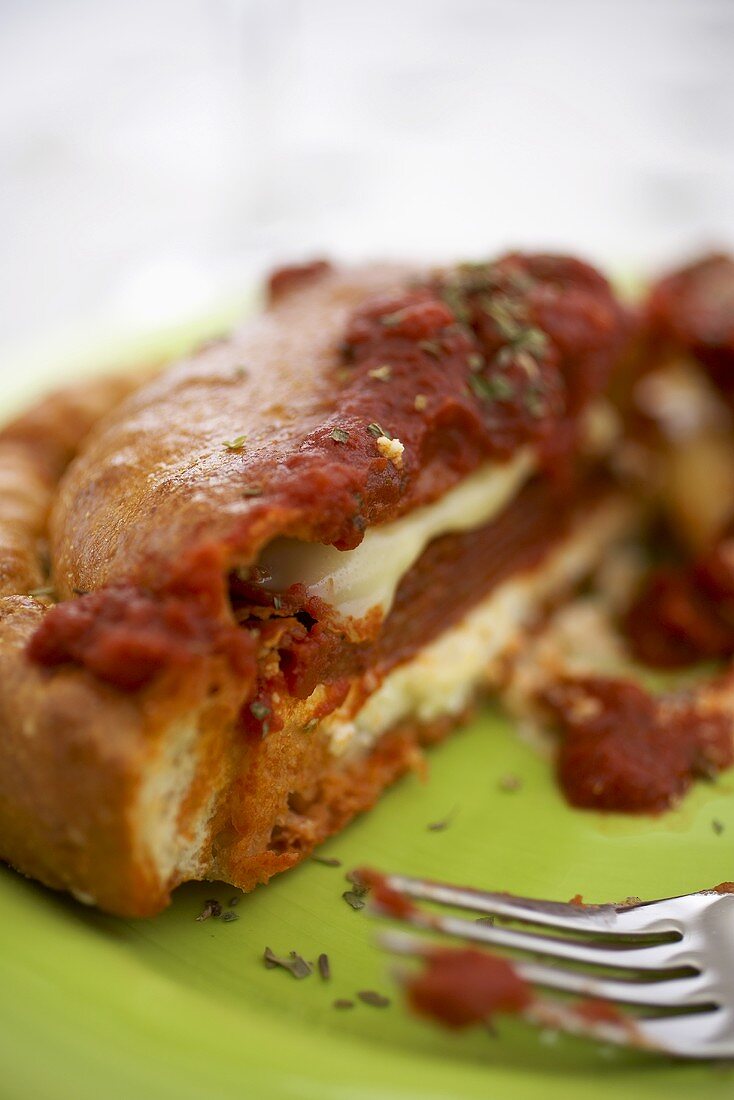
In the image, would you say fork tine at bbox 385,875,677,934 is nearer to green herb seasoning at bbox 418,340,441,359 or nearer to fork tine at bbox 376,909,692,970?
fork tine at bbox 376,909,692,970

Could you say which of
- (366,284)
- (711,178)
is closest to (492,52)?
(711,178)

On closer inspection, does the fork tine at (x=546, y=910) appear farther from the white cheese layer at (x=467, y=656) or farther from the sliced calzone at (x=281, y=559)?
the white cheese layer at (x=467, y=656)

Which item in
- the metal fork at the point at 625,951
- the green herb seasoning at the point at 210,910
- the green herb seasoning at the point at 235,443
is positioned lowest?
the green herb seasoning at the point at 210,910

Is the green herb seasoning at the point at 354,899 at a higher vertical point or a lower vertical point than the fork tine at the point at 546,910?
lower

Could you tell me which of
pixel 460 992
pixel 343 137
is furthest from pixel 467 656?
pixel 343 137

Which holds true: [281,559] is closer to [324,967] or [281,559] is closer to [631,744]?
[324,967]

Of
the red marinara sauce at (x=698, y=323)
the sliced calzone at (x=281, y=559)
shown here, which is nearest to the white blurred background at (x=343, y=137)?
the red marinara sauce at (x=698, y=323)

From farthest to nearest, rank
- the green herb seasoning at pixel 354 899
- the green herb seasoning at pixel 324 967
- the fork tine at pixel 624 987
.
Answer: the green herb seasoning at pixel 354 899
the green herb seasoning at pixel 324 967
the fork tine at pixel 624 987
